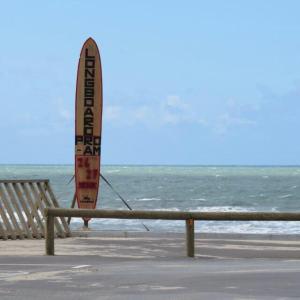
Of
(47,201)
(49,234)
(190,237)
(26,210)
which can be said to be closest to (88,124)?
(47,201)

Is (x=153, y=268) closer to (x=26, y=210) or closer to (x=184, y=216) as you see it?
(x=184, y=216)

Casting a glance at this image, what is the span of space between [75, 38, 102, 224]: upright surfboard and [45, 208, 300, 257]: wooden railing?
25.7ft

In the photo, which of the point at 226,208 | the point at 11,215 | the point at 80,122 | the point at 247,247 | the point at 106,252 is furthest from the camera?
the point at 226,208

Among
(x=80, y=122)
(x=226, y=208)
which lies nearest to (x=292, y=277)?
(x=80, y=122)

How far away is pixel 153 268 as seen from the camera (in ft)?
47.2

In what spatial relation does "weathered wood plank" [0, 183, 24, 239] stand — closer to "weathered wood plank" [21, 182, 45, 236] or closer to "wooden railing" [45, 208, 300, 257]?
"weathered wood plank" [21, 182, 45, 236]

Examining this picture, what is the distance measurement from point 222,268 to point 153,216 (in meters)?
2.54

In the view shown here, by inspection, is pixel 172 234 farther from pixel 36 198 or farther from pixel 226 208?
Result: pixel 226 208

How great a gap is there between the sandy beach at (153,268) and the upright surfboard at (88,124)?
320 cm

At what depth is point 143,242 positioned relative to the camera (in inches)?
807

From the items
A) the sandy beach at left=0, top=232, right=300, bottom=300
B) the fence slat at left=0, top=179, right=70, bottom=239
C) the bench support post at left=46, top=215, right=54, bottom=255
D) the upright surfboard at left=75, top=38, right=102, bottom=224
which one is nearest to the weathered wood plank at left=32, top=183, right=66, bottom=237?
the fence slat at left=0, top=179, right=70, bottom=239

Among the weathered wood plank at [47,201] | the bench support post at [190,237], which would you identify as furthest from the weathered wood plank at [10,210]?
the bench support post at [190,237]

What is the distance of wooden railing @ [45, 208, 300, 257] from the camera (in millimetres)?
16406

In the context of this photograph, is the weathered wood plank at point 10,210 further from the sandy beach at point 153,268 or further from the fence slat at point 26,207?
the sandy beach at point 153,268
